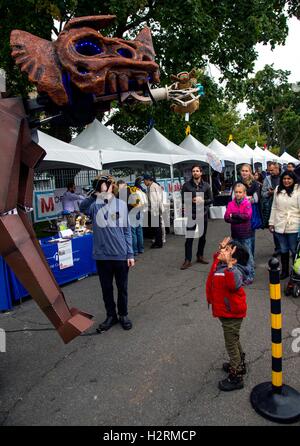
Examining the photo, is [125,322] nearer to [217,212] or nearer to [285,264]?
[285,264]

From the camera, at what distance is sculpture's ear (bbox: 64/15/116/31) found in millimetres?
2346

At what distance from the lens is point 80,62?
7.34ft

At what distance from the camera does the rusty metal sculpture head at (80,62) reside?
2244mm

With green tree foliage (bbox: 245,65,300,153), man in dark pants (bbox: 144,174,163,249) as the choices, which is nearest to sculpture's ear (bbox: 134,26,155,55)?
man in dark pants (bbox: 144,174,163,249)

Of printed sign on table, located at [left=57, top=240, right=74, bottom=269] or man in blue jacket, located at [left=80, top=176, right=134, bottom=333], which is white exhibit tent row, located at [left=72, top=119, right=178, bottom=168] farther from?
man in blue jacket, located at [left=80, top=176, right=134, bottom=333]

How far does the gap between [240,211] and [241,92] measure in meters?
7.64

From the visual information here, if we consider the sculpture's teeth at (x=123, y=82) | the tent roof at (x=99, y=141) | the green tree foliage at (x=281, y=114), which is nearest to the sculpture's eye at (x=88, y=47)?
the sculpture's teeth at (x=123, y=82)

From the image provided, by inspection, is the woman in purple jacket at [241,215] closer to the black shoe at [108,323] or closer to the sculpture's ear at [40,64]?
the black shoe at [108,323]

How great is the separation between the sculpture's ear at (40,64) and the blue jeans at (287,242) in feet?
12.8

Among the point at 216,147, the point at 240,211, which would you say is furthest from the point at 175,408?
the point at 216,147

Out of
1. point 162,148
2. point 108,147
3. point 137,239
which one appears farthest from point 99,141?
point 162,148

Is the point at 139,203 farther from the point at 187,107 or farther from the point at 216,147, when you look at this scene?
the point at 216,147

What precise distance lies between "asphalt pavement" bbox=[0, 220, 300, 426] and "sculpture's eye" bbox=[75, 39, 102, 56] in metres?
2.60

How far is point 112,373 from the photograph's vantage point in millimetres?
3115
